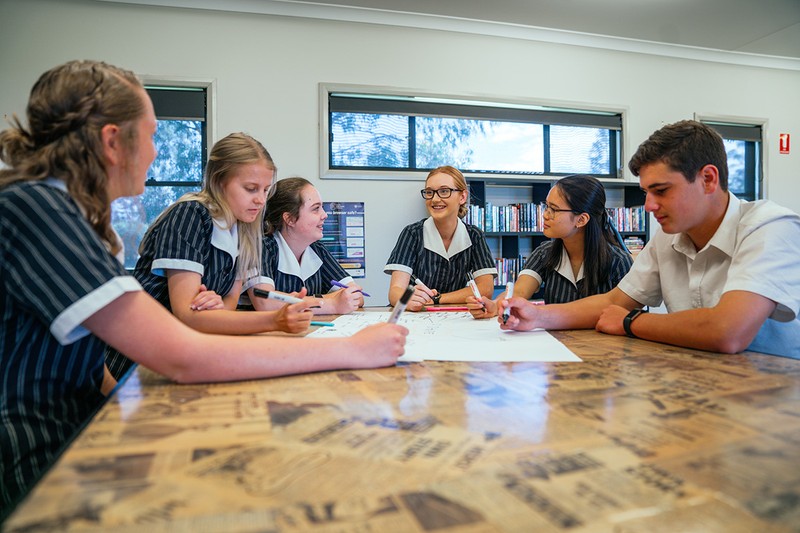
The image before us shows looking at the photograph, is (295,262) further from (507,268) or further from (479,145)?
(479,145)

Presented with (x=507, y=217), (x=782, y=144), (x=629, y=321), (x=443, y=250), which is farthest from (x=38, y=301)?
(x=782, y=144)

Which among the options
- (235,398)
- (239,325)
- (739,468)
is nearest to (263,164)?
(239,325)

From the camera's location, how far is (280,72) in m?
4.39

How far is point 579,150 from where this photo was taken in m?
5.30

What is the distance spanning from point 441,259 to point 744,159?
5.04m

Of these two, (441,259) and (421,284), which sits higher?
(441,259)

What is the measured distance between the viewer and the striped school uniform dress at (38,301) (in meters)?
0.75

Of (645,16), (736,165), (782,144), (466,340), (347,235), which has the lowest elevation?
(466,340)

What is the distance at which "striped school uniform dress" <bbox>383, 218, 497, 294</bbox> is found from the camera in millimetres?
2850

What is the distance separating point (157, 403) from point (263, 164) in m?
1.19

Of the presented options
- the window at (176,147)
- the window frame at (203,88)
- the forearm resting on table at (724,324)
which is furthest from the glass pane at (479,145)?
the forearm resting on table at (724,324)

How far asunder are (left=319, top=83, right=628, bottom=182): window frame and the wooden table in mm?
3791

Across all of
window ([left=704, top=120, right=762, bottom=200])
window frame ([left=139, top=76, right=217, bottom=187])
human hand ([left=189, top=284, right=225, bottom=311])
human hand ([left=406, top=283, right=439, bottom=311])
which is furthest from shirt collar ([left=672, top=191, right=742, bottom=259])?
window ([left=704, top=120, right=762, bottom=200])

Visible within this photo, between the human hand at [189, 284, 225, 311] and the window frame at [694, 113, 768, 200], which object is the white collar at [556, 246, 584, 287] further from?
the window frame at [694, 113, 768, 200]
